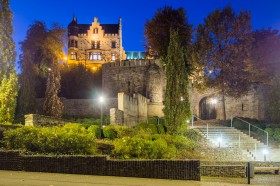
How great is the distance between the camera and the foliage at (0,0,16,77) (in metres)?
21.9

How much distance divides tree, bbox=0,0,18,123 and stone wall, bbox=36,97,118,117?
37.7ft

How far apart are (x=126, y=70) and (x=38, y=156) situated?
25.6m

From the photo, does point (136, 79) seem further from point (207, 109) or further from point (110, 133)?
point (110, 133)

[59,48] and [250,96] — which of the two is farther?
[250,96]

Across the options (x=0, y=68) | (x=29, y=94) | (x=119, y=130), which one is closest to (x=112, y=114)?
(x=119, y=130)

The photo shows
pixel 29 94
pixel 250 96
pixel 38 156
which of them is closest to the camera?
pixel 38 156

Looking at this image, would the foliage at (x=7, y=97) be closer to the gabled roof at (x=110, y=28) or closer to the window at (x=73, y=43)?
the window at (x=73, y=43)

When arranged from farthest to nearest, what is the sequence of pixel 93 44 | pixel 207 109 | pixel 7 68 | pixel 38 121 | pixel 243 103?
1. pixel 93 44
2. pixel 207 109
3. pixel 243 103
4. pixel 7 68
5. pixel 38 121

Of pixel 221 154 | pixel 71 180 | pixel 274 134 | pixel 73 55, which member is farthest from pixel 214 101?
pixel 73 55

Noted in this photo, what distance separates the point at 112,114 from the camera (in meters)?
24.2

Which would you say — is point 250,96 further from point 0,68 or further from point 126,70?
point 0,68

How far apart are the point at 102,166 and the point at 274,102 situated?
22650mm

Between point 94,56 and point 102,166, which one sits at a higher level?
point 94,56

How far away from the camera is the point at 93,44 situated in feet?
205
